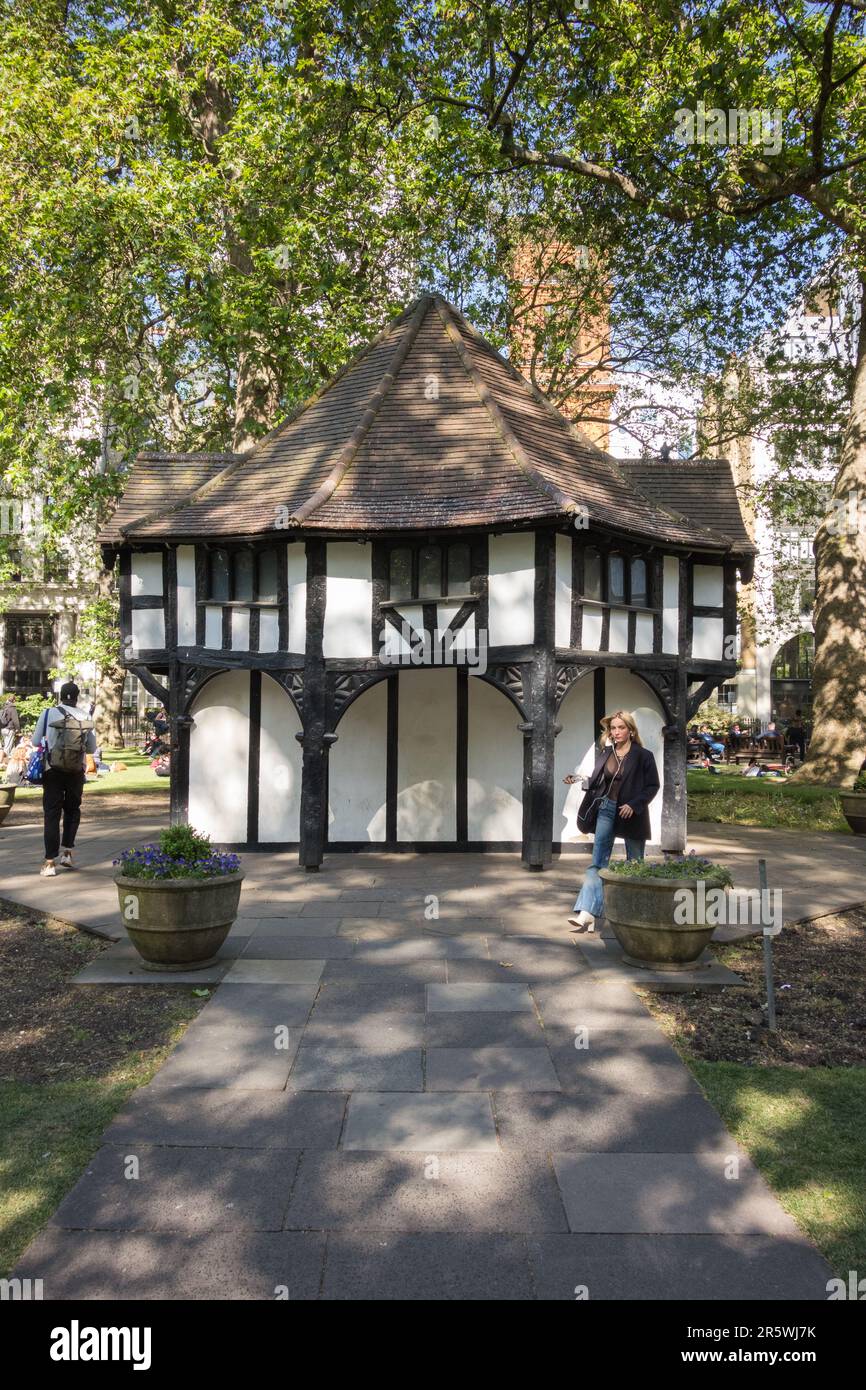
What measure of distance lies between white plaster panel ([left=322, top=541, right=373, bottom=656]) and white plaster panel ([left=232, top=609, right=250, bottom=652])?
141cm

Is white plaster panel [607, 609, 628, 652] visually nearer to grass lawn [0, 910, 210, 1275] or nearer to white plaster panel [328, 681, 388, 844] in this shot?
white plaster panel [328, 681, 388, 844]

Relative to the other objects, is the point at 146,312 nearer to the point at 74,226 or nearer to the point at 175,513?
the point at 74,226

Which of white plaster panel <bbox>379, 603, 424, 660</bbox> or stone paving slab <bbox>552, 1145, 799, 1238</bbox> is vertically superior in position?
white plaster panel <bbox>379, 603, 424, 660</bbox>

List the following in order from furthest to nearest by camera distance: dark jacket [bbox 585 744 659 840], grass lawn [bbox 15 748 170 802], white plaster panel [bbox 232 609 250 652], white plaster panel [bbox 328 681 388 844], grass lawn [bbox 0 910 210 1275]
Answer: grass lawn [bbox 15 748 170 802], white plaster panel [bbox 328 681 388 844], white plaster panel [bbox 232 609 250 652], dark jacket [bbox 585 744 659 840], grass lawn [bbox 0 910 210 1275]

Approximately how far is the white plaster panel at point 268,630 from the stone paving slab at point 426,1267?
9752 mm

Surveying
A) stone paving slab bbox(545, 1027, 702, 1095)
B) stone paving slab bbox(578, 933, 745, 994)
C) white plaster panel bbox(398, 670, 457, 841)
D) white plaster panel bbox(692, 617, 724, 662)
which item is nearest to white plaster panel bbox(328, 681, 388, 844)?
white plaster panel bbox(398, 670, 457, 841)

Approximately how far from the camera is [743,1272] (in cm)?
359

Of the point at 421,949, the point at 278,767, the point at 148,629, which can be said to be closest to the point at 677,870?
the point at 421,949

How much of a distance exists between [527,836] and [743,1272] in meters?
8.45

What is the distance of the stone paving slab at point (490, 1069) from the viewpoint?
5324mm

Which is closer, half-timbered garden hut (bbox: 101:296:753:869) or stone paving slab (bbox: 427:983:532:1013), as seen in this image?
stone paving slab (bbox: 427:983:532:1013)

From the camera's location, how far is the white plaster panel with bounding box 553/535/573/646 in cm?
1217

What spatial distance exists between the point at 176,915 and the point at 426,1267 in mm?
3967

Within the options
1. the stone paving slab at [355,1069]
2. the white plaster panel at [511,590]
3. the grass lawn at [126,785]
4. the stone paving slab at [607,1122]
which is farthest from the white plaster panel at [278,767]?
the stone paving slab at [607,1122]
